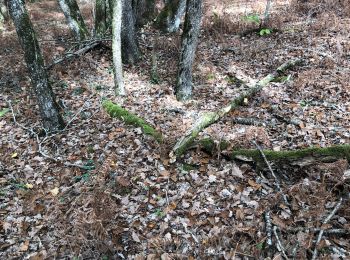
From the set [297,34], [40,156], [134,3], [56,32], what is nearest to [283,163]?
[40,156]

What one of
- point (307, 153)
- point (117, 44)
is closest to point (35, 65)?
point (117, 44)

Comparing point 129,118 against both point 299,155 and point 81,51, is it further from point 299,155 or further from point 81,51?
point 81,51

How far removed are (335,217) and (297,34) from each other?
7.52m

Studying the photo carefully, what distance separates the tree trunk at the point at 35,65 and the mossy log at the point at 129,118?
3.51 feet

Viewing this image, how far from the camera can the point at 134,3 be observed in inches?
429

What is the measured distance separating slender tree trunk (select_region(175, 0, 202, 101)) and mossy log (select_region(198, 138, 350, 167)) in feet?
8.21

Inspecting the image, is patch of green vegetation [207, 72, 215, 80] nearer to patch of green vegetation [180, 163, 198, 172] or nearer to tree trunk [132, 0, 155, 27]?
patch of green vegetation [180, 163, 198, 172]

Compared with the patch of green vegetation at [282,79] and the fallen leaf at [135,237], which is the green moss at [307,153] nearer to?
the fallen leaf at [135,237]

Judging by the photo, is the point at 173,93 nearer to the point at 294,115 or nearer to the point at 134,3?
the point at 294,115

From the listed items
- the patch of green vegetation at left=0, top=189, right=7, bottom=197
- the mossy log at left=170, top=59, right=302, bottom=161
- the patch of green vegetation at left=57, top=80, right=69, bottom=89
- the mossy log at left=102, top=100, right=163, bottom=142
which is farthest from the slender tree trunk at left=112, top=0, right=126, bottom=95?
the patch of green vegetation at left=0, top=189, right=7, bottom=197

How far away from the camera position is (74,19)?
10047 mm

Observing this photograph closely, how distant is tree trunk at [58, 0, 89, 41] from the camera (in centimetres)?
995


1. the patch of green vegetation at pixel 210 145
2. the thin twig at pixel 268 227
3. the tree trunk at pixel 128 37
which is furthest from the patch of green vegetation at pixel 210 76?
the thin twig at pixel 268 227

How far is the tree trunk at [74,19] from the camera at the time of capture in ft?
32.6
